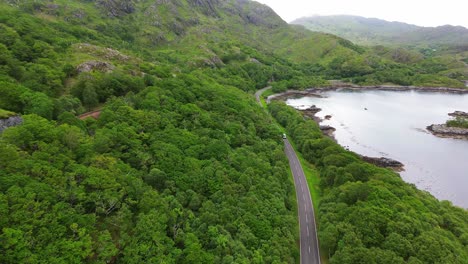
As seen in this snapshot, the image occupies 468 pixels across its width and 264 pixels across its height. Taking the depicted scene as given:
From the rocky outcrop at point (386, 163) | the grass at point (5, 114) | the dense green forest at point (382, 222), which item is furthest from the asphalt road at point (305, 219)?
the grass at point (5, 114)

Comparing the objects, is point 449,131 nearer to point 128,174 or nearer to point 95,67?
point 128,174

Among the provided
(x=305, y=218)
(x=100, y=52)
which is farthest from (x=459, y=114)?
(x=100, y=52)

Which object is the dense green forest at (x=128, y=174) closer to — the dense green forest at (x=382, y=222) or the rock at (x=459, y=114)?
the dense green forest at (x=382, y=222)

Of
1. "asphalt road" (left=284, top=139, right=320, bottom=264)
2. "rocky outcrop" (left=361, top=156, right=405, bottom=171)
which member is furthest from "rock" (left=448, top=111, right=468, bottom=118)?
"asphalt road" (left=284, top=139, right=320, bottom=264)

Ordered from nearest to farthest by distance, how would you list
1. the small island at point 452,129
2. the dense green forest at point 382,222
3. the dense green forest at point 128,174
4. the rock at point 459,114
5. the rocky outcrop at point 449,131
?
the dense green forest at point 128,174 < the dense green forest at point 382,222 < the rocky outcrop at point 449,131 < the small island at point 452,129 < the rock at point 459,114

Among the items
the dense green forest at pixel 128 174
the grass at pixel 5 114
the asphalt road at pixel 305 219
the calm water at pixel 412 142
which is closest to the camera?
the dense green forest at pixel 128 174
